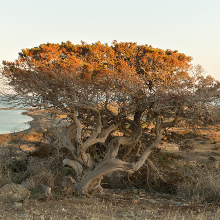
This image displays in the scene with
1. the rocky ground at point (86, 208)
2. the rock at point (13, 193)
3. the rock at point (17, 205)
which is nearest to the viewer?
the rocky ground at point (86, 208)

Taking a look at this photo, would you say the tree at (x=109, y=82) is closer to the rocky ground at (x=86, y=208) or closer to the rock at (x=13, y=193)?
the rocky ground at (x=86, y=208)

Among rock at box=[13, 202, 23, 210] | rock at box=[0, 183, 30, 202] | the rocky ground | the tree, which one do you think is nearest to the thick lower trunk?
the tree

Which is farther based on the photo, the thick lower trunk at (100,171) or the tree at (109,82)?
the thick lower trunk at (100,171)

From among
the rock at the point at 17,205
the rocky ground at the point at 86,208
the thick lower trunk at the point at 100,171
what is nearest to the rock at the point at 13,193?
the rocky ground at the point at 86,208

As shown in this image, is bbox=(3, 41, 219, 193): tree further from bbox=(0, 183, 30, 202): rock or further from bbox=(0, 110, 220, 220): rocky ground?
bbox=(0, 183, 30, 202): rock

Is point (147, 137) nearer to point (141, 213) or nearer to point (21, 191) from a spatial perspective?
point (141, 213)

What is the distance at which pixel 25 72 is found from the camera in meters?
10.2

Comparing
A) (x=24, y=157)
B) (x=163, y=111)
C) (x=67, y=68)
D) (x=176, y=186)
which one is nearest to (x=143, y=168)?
(x=176, y=186)

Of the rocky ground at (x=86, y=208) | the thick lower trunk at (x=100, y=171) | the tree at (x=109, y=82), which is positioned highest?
the tree at (x=109, y=82)

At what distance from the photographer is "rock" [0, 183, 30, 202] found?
9.59 meters

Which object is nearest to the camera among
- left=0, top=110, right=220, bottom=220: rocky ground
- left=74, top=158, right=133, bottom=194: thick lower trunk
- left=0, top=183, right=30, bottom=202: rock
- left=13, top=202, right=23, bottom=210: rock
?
Result: left=0, top=110, right=220, bottom=220: rocky ground

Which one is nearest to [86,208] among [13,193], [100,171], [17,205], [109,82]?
[17,205]

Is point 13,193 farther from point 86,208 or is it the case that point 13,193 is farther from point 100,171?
point 100,171

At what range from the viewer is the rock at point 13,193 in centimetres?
959
